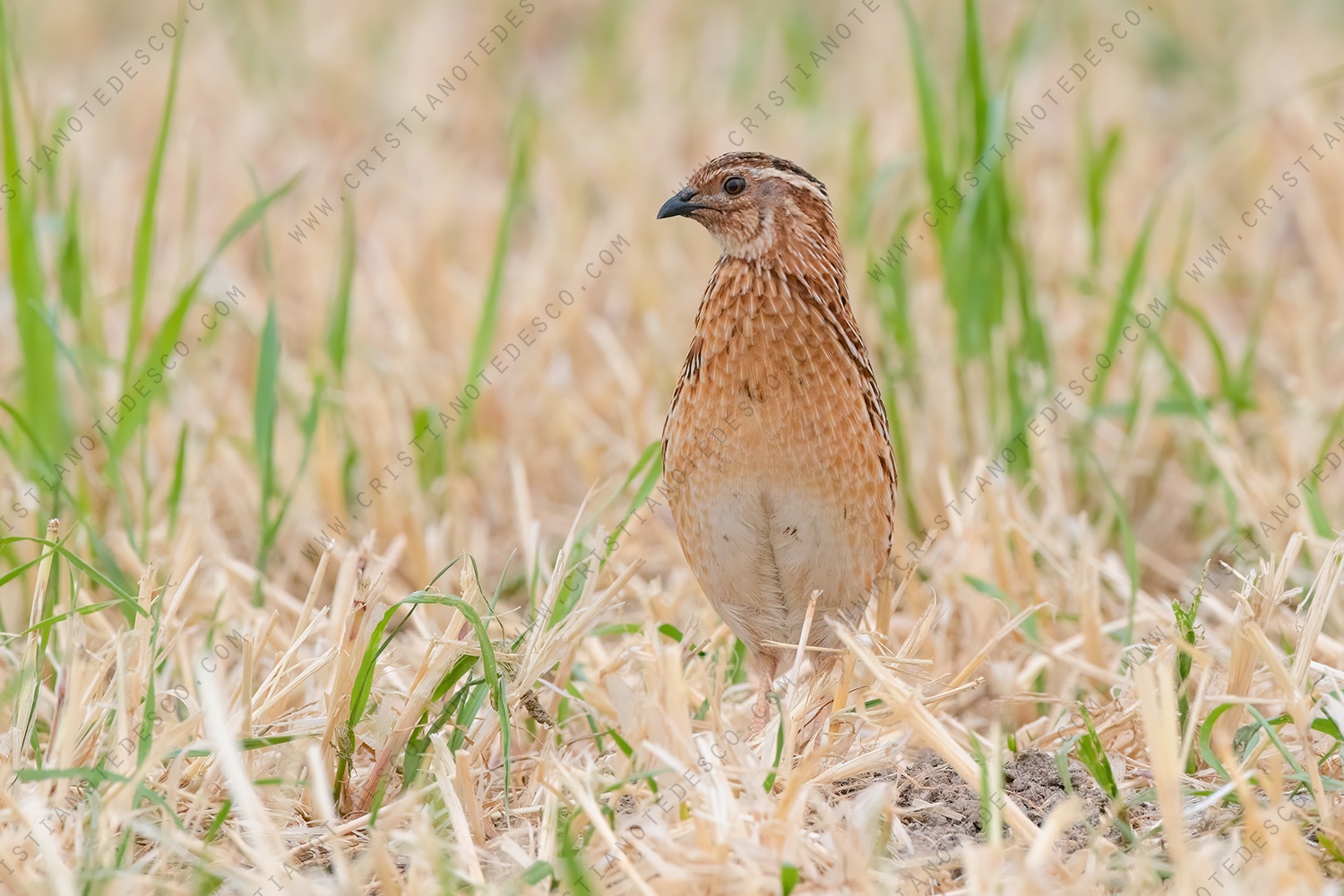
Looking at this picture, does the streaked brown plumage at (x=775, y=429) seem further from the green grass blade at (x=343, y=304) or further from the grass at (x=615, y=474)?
the green grass blade at (x=343, y=304)

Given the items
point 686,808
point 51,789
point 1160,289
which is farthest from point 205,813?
point 1160,289

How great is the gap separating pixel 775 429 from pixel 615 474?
6.03ft

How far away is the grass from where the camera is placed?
3.18 metres

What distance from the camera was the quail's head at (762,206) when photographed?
4145 mm

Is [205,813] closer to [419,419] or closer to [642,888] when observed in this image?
[642,888]

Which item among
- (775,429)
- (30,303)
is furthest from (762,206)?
(30,303)

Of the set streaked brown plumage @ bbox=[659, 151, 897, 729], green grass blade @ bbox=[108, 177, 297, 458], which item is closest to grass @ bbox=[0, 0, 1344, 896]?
green grass blade @ bbox=[108, 177, 297, 458]

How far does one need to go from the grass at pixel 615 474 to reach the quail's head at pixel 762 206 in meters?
0.62

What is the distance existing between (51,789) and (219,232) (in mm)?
4642

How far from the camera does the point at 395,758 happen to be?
3488mm

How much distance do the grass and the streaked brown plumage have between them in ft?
0.72

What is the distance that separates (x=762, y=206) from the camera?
13.7ft

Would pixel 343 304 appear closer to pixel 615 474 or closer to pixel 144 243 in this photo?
pixel 144 243

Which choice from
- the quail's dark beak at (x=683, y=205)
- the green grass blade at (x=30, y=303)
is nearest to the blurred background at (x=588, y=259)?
the green grass blade at (x=30, y=303)
